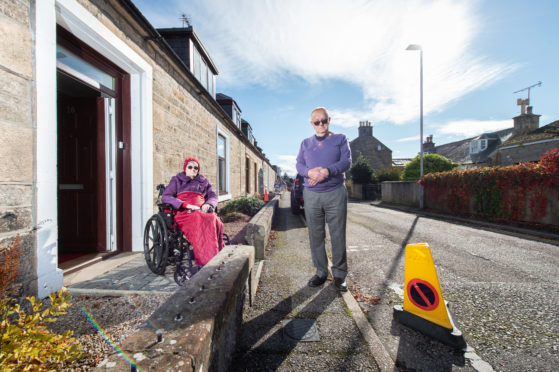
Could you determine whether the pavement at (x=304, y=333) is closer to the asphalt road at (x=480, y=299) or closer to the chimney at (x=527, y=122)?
the asphalt road at (x=480, y=299)

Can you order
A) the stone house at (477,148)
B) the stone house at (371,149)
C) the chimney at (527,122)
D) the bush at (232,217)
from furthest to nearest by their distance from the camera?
the stone house at (371,149) < the stone house at (477,148) < the chimney at (527,122) < the bush at (232,217)

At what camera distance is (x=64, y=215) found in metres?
3.78

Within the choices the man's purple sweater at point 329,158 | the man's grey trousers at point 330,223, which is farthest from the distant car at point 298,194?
the man's grey trousers at point 330,223

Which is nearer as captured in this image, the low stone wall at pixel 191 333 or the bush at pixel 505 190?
the low stone wall at pixel 191 333

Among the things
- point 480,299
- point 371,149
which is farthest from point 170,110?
point 371,149

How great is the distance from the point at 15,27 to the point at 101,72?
150cm

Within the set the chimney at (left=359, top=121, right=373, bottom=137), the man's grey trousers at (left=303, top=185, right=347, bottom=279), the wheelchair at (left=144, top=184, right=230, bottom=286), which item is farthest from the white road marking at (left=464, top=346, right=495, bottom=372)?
the chimney at (left=359, top=121, right=373, bottom=137)

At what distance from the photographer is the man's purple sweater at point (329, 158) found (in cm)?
280

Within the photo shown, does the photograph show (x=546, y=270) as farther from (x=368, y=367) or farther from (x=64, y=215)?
(x=64, y=215)

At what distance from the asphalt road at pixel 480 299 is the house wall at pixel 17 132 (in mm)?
3029

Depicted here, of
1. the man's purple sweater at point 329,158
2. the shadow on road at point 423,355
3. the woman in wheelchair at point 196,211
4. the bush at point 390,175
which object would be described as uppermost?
the bush at point 390,175

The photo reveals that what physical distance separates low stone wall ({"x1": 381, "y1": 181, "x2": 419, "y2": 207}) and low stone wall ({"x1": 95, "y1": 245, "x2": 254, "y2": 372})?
14376 millimetres

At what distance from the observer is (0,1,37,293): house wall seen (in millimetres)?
1938

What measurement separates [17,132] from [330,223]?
9.67 ft
